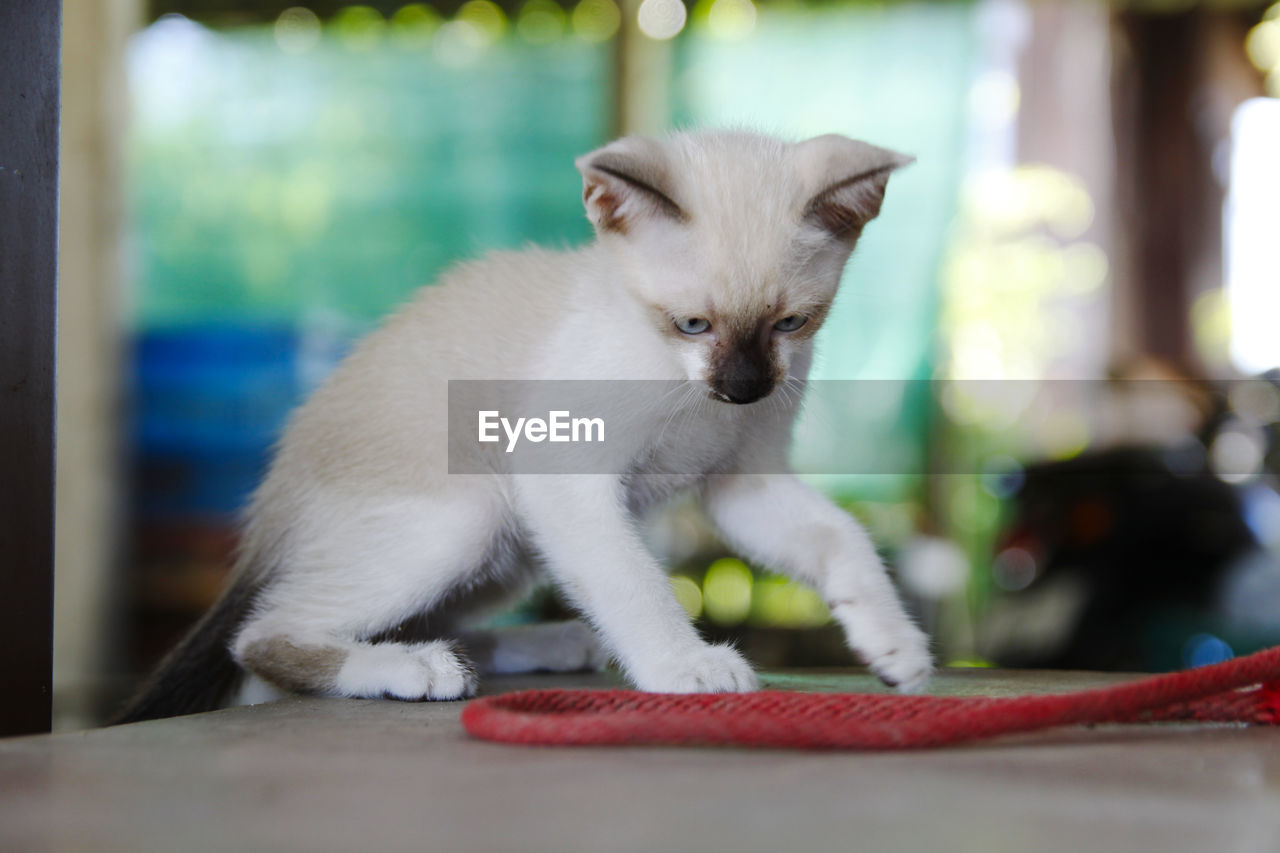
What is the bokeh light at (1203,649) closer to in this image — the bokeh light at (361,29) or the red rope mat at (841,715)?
the red rope mat at (841,715)

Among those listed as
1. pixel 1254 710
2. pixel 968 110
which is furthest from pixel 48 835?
pixel 968 110

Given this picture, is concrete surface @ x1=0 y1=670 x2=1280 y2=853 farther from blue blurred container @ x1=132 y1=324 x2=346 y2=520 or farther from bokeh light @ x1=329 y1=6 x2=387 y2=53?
bokeh light @ x1=329 y1=6 x2=387 y2=53

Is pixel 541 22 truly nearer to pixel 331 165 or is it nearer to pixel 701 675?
pixel 331 165

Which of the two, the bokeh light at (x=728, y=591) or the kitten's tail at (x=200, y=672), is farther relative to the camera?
the bokeh light at (x=728, y=591)

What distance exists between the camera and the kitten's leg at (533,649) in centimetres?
138

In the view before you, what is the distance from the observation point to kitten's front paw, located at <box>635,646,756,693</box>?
98 cm

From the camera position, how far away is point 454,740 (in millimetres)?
810

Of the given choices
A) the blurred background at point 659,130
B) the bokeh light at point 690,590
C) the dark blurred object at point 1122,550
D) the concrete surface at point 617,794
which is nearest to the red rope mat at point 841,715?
the concrete surface at point 617,794

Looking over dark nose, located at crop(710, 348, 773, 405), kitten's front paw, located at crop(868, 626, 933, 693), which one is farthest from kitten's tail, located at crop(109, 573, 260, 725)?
kitten's front paw, located at crop(868, 626, 933, 693)

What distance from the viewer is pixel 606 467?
1.16 m

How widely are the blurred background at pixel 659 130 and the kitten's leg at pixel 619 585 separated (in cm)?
248

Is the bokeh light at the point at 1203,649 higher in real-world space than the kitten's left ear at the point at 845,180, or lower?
lower

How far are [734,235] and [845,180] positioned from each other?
0.45 ft

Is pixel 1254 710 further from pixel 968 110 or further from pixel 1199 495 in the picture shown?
pixel 968 110
